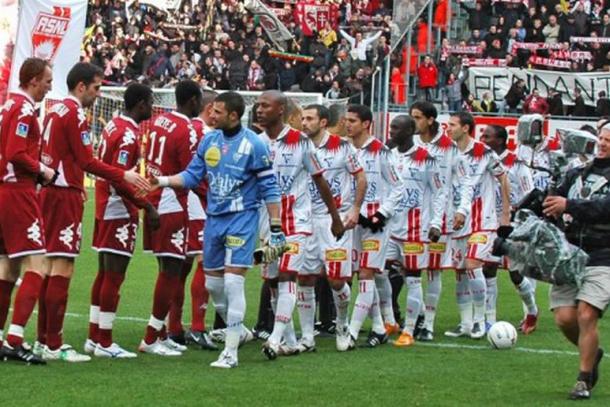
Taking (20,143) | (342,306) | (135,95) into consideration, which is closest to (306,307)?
(342,306)

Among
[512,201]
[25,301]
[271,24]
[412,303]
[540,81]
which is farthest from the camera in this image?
[271,24]

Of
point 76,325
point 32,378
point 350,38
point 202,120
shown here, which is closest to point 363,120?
point 202,120

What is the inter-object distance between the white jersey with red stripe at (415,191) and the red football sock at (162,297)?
2.82 m

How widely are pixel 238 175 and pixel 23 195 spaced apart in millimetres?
1814

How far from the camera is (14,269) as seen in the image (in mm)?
12008

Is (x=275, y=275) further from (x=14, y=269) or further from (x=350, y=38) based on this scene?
(x=350, y=38)

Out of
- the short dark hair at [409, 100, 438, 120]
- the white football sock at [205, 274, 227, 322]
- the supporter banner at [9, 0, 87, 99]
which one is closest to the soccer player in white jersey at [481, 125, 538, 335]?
the short dark hair at [409, 100, 438, 120]

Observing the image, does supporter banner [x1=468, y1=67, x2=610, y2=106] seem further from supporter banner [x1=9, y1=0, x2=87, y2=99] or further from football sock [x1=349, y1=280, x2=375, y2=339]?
football sock [x1=349, y1=280, x2=375, y2=339]

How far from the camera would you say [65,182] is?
476 inches

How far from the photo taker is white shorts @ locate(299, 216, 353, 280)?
44.0ft

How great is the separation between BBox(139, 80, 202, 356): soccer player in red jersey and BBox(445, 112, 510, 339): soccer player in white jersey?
128 inches

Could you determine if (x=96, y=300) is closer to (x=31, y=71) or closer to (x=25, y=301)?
(x=25, y=301)

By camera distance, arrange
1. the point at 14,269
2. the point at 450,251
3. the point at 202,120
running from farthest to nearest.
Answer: the point at 450,251 < the point at 202,120 < the point at 14,269

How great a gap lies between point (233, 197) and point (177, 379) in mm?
1723
